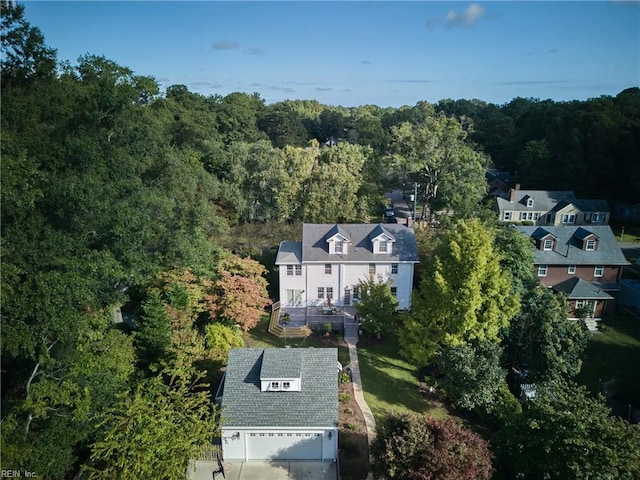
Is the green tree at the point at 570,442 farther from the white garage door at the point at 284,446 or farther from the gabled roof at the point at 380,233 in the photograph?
the gabled roof at the point at 380,233

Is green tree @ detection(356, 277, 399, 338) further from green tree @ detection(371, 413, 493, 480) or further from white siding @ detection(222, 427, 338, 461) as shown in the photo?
green tree @ detection(371, 413, 493, 480)

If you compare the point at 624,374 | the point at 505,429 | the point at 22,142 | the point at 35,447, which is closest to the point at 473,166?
the point at 624,374

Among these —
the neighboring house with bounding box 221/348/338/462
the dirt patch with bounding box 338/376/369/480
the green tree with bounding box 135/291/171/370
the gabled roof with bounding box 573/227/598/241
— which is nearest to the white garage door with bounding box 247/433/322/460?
the neighboring house with bounding box 221/348/338/462

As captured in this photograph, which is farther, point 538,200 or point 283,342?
point 538,200

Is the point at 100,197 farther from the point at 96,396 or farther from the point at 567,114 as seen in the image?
the point at 567,114

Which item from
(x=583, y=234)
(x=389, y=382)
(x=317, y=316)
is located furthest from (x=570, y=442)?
(x=583, y=234)

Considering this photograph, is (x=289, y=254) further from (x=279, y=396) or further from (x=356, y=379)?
(x=279, y=396)
